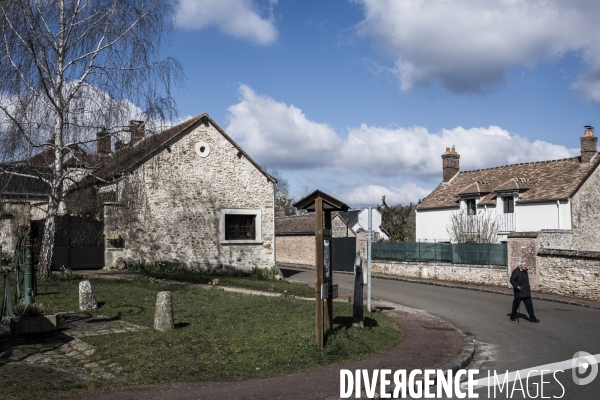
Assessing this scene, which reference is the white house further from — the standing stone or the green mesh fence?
the standing stone

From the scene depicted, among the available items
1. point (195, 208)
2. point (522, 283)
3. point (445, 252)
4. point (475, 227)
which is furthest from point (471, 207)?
point (522, 283)

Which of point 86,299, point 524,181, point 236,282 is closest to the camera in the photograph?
point 86,299

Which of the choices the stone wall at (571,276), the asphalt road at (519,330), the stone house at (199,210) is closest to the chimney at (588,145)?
the stone wall at (571,276)

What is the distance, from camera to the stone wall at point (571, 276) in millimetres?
19312

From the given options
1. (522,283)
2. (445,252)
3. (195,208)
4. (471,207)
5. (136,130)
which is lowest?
(522,283)

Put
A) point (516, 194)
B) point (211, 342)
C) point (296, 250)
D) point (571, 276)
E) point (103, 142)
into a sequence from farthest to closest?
point (296, 250) → point (516, 194) → point (571, 276) → point (103, 142) → point (211, 342)

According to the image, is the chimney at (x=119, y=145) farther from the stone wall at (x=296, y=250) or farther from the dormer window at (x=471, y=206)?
the dormer window at (x=471, y=206)

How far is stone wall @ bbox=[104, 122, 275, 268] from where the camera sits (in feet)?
74.1

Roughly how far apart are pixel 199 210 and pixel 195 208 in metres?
0.21

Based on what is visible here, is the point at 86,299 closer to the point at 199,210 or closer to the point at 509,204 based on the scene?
the point at 199,210

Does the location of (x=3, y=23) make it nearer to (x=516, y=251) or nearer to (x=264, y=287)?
(x=264, y=287)

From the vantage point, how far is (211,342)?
9.70 metres

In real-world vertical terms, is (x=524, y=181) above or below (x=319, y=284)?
above

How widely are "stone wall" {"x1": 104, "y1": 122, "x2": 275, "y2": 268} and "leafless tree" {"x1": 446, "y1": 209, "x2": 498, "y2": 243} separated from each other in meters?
13.8
